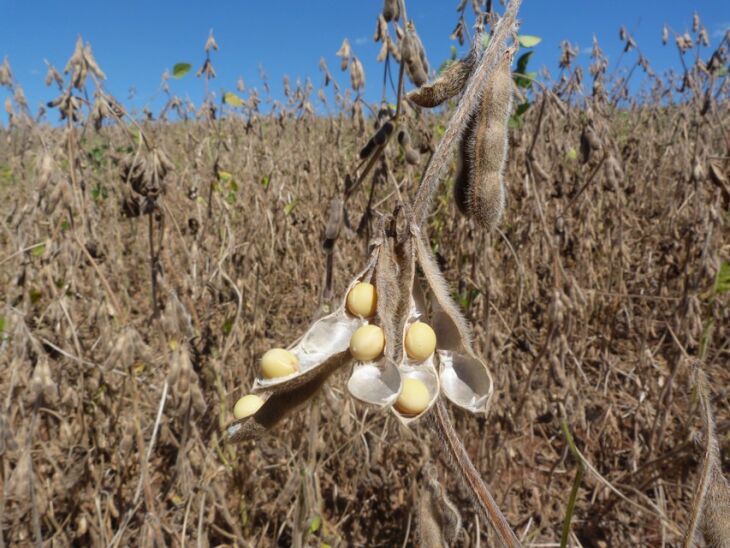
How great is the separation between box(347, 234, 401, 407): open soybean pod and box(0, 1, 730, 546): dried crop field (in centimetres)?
1

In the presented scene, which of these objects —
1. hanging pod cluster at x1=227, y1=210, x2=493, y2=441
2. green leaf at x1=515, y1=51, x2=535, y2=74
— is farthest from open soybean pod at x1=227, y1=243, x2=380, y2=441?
green leaf at x1=515, y1=51, x2=535, y2=74

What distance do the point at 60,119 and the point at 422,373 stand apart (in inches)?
73.9

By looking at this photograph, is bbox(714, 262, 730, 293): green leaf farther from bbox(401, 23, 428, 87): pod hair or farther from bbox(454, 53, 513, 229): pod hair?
bbox(454, 53, 513, 229): pod hair

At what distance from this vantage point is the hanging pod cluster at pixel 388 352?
671 mm

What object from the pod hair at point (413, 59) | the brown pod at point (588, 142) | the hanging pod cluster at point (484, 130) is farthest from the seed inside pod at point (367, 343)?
the brown pod at point (588, 142)

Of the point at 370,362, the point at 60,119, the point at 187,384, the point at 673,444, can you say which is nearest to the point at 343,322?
the point at 370,362

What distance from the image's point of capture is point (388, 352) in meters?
0.68

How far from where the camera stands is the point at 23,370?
4.59 feet

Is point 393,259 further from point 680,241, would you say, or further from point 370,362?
point 680,241

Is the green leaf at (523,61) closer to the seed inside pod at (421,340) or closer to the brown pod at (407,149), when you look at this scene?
the brown pod at (407,149)

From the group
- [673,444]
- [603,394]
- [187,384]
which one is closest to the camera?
[187,384]

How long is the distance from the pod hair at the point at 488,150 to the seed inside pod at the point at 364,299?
0.63 feet

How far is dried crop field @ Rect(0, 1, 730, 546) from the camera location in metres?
1.30

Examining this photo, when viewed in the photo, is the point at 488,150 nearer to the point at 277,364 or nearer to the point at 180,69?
the point at 277,364
